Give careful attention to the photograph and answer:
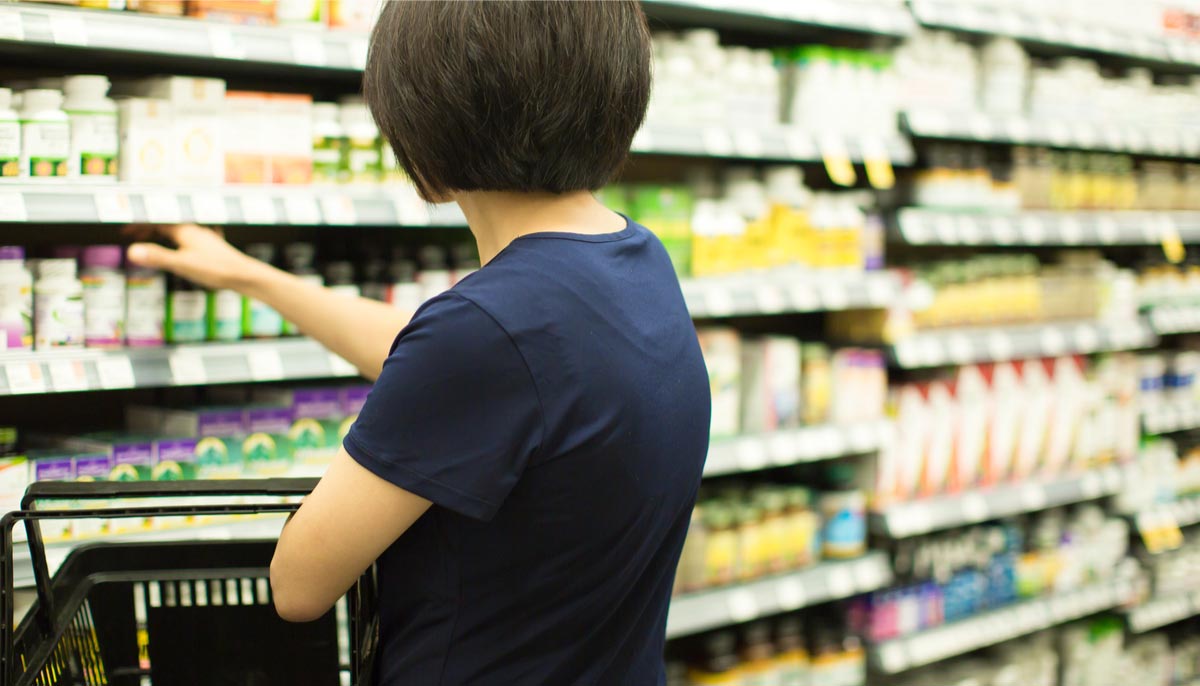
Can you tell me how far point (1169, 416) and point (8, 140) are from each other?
3.79 meters

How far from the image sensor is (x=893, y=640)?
123 inches

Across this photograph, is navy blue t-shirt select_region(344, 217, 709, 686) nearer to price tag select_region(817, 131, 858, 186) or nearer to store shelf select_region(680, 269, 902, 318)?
store shelf select_region(680, 269, 902, 318)

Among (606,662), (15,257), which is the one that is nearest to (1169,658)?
(606,662)

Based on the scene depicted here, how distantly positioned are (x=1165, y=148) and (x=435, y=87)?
340cm

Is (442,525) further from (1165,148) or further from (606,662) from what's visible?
(1165,148)

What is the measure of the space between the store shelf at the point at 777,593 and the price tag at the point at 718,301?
0.68m

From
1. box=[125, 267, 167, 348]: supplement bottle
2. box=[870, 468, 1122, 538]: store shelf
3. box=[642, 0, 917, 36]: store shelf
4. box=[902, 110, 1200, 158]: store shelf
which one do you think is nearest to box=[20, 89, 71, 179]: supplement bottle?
box=[125, 267, 167, 348]: supplement bottle

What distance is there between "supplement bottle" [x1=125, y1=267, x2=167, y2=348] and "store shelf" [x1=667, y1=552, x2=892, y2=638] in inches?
49.1

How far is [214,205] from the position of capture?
73.6 inches

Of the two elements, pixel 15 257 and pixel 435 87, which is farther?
pixel 15 257

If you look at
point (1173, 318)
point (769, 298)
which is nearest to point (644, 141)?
point (769, 298)

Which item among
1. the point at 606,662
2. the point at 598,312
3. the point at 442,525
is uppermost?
the point at 598,312

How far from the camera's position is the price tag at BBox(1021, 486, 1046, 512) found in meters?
3.38

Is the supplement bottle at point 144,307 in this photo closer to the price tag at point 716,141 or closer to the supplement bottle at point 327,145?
the supplement bottle at point 327,145
